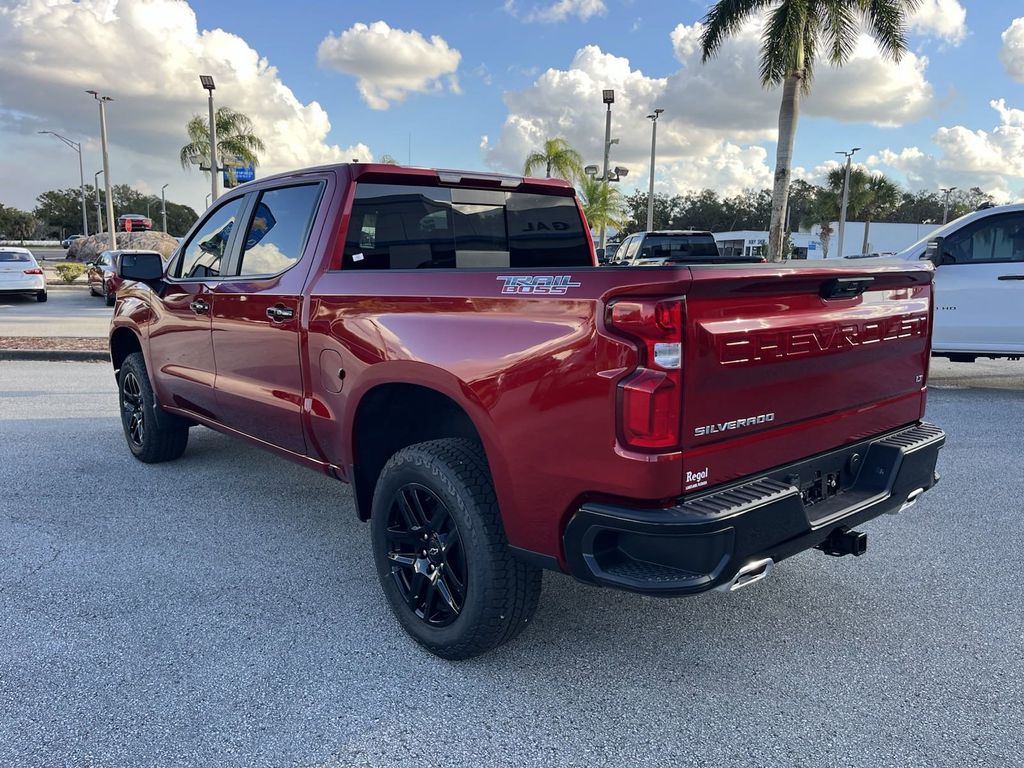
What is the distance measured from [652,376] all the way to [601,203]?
108ft

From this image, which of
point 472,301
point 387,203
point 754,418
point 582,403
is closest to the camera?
point 582,403

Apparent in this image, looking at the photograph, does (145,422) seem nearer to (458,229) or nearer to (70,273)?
(458,229)

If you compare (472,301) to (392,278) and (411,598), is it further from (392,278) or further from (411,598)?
(411,598)

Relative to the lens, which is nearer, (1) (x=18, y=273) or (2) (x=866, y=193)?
(1) (x=18, y=273)

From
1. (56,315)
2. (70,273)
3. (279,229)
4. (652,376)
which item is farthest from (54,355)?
(70,273)

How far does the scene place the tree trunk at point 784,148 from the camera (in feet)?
61.5

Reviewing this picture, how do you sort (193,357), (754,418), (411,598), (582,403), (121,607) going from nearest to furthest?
(582,403) < (754,418) < (411,598) < (121,607) < (193,357)

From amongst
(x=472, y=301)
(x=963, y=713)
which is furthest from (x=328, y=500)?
(x=963, y=713)

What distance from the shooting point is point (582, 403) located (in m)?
2.40

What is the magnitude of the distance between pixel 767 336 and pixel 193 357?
3.49 m

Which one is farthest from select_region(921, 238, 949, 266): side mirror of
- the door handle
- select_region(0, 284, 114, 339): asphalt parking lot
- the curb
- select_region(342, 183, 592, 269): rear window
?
select_region(0, 284, 114, 339): asphalt parking lot

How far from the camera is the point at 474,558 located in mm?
2771

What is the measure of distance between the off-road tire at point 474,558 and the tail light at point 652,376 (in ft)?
2.31

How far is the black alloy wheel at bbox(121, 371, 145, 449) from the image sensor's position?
565 centimetres
